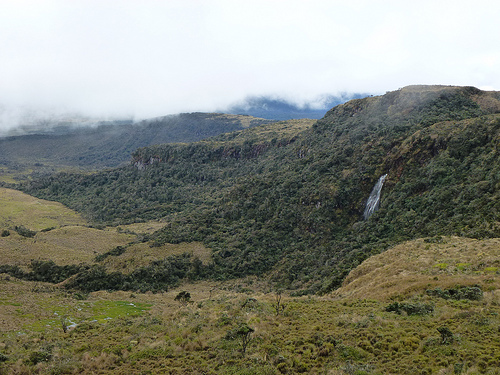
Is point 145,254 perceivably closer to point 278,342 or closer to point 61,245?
A: point 61,245

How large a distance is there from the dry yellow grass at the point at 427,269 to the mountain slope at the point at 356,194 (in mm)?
5136

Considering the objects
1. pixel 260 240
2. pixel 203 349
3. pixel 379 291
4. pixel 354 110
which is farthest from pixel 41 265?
pixel 354 110

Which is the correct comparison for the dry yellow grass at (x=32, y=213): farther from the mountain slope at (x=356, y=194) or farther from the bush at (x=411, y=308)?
the bush at (x=411, y=308)

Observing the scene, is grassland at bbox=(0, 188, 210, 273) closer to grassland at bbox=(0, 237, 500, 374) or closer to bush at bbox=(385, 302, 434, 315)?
grassland at bbox=(0, 237, 500, 374)

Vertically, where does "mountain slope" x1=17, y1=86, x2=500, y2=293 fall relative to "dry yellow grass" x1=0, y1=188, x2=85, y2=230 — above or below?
above

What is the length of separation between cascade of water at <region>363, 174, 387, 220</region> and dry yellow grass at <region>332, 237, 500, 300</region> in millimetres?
26828

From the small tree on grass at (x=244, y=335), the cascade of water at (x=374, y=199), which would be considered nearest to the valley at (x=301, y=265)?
the small tree on grass at (x=244, y=335)

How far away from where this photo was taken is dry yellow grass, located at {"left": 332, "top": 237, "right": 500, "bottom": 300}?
28141 millimetres

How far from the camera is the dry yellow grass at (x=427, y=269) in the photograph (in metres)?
28.1

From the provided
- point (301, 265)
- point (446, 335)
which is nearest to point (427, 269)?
point (446, 335)

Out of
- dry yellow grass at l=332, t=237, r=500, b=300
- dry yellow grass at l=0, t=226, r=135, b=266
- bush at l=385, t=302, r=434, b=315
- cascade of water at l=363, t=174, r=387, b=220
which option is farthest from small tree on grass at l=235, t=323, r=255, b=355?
dry yellow grass at l=0, t=226, r=135, b=266

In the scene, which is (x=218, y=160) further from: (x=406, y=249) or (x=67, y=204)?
(x=406, y=249)

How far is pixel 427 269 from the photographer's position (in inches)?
1292

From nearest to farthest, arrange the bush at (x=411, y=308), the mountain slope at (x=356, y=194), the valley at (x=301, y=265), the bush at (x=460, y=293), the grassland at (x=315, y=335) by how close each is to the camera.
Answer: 1. the grassland at (x=315, y=335)
2. the valley at (x=301, y=265)
3. the bush at (x=411, y=308)
4. the bush at (x=460, y=293)
5. the mountain slope at (x=356, y=194)
